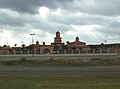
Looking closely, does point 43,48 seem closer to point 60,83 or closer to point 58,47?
point 58,47

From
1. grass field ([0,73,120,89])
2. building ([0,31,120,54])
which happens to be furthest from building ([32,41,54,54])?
grass field ([0,73,120,89])

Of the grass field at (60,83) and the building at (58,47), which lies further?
the building at (58,47)

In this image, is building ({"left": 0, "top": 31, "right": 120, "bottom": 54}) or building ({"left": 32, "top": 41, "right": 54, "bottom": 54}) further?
building ({"left": 32, "top": 41, "right": 54, "bottom": 54})

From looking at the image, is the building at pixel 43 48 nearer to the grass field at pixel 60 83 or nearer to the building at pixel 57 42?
the building at pixel 57 42

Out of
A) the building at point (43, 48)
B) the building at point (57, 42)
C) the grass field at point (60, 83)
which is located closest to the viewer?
the grass field at point (60, 83)

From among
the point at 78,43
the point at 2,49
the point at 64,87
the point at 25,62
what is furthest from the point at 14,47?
the point at 64,87

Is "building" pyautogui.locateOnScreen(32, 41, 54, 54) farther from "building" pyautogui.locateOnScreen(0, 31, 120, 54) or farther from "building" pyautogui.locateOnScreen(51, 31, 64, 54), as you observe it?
"building" pyautogui.locateOnScreen(51, 31, 64, 54)

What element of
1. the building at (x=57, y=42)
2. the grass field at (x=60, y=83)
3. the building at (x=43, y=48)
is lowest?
the grass field at (x=60, y=83)

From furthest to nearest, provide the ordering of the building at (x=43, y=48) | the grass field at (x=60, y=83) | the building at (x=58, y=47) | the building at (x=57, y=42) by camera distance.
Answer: the building at (x=57, y=42) < the building at (x=43, y=48) < the building at (x=58, y=47) < the grass field at (x=60, y=83)

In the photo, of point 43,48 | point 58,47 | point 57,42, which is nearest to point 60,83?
point 43,48

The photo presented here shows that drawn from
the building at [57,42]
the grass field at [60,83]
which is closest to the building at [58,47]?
the building at [57,42]

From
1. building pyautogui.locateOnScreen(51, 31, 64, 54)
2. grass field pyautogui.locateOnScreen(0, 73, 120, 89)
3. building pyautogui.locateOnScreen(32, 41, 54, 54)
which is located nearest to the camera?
grass field pyautogui.locateOnScreen(0, 73, 120, 89)

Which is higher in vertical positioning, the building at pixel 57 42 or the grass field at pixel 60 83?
the building at pixel 57 42

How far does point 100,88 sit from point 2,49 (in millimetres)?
122733
